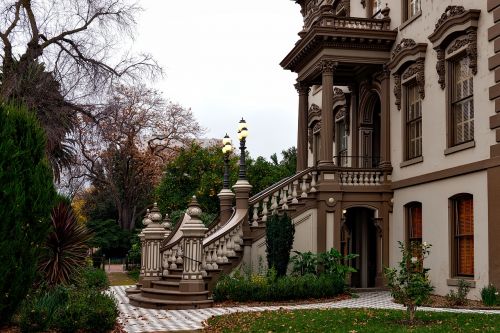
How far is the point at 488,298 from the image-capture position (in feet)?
45.6

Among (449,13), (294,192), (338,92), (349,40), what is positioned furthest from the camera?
(338,92)

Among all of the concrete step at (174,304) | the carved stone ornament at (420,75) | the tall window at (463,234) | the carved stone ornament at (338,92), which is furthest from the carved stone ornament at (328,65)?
the concrete step at (174,304)

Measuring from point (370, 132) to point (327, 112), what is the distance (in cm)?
350

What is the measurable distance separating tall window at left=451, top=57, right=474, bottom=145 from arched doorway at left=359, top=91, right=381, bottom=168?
18.1ft

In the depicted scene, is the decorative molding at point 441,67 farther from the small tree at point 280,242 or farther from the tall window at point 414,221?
the small tree at point 280,242

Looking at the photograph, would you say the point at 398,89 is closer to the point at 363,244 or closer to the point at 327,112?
the point at 327,112

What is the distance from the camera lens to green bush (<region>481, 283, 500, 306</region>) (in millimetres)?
13828

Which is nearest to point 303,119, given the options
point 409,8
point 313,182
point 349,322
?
point 313,182

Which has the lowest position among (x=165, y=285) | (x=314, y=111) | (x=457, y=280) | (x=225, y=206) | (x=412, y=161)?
(x=165, y=285)

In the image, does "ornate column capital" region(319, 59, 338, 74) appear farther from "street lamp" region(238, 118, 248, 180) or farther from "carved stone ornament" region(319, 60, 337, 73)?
"street lamp" region(238, 118, 248, 180)

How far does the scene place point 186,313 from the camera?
1434 cm

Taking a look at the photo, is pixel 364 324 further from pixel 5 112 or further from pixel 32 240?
pixel 5 112

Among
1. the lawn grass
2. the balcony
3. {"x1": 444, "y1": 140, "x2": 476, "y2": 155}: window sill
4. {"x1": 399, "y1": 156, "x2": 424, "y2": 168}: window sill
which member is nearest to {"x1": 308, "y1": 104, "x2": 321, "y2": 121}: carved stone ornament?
the balcony

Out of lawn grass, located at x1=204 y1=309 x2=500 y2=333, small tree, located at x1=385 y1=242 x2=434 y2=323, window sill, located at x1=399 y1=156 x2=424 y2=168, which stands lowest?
lawn grass, located at x1=204 y1=309 x2=500 y2=333
